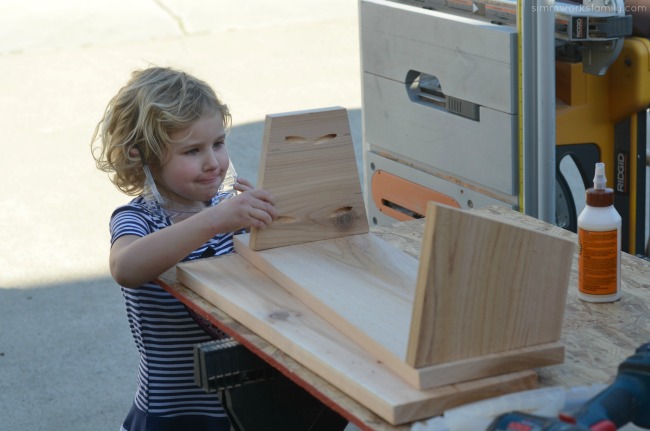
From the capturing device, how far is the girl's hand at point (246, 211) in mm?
2068

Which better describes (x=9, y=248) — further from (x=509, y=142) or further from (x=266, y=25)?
(x=266, y=25)

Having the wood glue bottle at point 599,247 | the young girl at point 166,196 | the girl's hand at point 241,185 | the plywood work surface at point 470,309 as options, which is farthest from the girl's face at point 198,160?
the wood glue bottle at point 599,247

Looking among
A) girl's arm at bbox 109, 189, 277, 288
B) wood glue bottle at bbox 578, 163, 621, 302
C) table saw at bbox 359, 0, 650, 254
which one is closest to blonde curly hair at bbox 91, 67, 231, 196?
girl's arm at bbox 109, 189, 277, 288

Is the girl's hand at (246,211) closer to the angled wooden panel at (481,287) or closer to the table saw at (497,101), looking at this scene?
the angled wooden panel at (481,287)

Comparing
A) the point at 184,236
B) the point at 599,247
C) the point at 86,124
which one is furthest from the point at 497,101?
the point at 86,124

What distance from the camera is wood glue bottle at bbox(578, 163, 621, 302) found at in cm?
191

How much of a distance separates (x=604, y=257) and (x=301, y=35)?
23.2 ft

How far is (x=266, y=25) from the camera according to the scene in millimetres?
9188

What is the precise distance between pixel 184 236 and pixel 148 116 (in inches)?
13.1

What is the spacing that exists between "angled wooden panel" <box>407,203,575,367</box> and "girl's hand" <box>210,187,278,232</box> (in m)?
0.64

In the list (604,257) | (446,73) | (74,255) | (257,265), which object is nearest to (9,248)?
(74,255)

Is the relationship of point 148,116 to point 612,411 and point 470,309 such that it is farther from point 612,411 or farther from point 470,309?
point 612,411

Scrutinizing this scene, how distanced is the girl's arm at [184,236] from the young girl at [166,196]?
4.1 inches

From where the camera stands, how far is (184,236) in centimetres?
206
